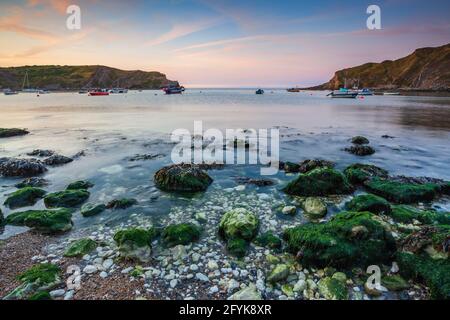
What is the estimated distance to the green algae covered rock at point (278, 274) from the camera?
17.9 ft

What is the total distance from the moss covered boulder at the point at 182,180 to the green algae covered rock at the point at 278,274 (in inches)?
210

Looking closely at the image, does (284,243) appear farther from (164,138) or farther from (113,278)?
(164,138)

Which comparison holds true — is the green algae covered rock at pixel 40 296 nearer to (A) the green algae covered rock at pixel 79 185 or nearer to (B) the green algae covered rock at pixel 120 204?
(B) the green algae covered rock at pixel 120 204

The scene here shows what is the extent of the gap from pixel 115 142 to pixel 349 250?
18.9 m

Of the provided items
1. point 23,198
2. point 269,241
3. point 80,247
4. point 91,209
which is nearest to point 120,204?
point 91,209

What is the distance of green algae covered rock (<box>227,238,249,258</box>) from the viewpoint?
6.32m

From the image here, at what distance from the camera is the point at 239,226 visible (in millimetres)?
7031

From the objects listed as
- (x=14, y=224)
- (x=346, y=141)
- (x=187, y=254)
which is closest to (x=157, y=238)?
(x=187, y=254)

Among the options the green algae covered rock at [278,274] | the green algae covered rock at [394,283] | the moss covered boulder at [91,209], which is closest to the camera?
the green algae covered rock at [394,283]

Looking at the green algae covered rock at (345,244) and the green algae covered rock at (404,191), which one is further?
the green algae covered rock at (404,191)

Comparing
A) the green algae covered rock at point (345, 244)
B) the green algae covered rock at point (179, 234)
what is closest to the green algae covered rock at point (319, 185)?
the green algae covered rock at point (345, 244)

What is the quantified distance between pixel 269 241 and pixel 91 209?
5.73m
